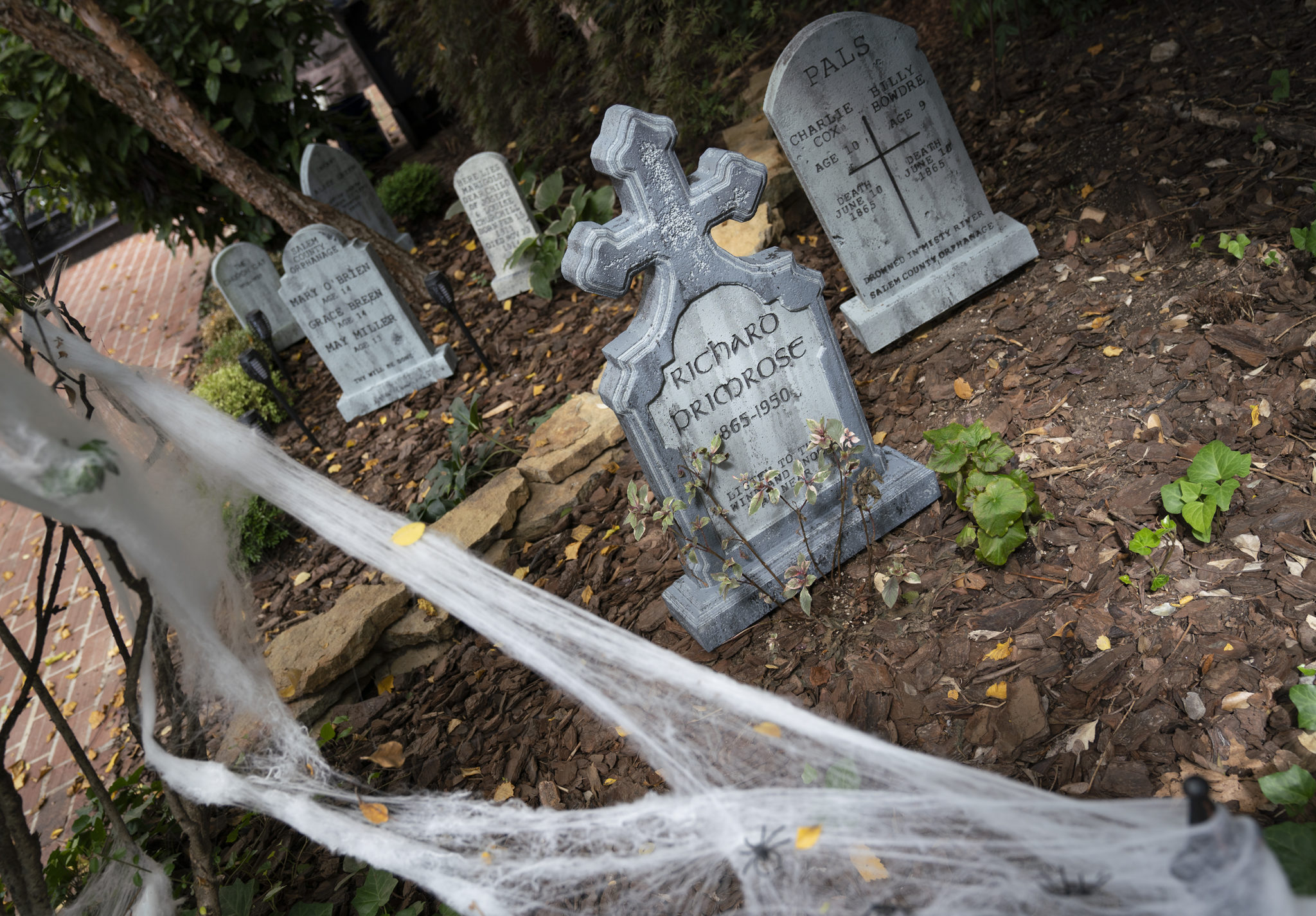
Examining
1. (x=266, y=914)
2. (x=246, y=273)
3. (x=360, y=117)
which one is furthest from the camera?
(x=360, y=117)

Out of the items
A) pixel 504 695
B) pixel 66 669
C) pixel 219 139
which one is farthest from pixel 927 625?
pixel 219 139

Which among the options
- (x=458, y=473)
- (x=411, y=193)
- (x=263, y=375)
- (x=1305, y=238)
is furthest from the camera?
(x=411, y=193)

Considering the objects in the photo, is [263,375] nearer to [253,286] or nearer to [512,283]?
[512,283]

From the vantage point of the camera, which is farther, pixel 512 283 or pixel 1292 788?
pixel 512 283

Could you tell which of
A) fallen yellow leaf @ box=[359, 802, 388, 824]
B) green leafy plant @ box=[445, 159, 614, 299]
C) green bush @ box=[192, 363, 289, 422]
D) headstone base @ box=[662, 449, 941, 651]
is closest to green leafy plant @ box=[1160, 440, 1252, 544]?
headstone base @ box=[662, 449, 941, 651]

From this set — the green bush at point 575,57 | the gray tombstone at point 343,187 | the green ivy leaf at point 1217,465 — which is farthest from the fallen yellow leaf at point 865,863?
the gray tombstone at point 343,187

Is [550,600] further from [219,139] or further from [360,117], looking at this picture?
[360,117]

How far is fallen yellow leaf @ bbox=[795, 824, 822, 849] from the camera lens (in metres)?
1.78

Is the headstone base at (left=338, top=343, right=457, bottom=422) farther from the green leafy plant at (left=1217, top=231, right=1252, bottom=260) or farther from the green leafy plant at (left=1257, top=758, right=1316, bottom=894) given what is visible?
the green leafy plant at (left=1257, top=758, right=1316, bottom=894)

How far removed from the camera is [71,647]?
552 cm

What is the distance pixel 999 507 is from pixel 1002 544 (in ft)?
0.45

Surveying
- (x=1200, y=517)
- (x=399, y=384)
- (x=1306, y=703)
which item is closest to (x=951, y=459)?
(x=1200, y=517)

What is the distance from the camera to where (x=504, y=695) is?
11.1 feet

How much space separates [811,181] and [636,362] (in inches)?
71.5
